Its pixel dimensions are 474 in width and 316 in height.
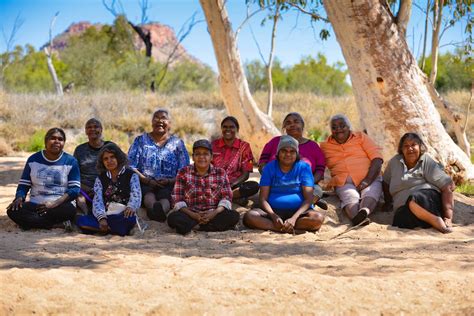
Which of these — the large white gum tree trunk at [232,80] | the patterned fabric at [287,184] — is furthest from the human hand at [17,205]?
the large white gum tree trunk at [232,80]

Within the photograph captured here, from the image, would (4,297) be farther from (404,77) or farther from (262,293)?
(404,77)

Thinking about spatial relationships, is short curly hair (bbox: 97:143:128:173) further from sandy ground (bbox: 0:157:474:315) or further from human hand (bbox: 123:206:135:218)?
sandy ground (bbox: 0:157:474:315)

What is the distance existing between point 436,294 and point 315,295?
0.81m

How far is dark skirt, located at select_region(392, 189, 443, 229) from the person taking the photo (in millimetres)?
6223

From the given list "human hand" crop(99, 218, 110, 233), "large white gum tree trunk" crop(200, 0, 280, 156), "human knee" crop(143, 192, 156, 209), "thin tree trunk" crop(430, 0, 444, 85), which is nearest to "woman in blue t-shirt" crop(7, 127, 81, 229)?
Result: "human hand" crop(99, 218, 110, 233)

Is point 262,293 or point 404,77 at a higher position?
point 404,77

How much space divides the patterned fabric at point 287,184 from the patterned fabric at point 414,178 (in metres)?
1.02

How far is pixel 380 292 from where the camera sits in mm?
3906

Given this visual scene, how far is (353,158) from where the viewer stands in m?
7.02

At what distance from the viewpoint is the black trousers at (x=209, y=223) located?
238 inches

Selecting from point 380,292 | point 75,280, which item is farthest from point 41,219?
point 380,292

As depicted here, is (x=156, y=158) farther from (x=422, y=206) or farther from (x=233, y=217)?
(x=422, y=206)

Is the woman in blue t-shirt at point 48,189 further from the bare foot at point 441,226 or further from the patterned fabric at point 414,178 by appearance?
the bare foot at point 441,226

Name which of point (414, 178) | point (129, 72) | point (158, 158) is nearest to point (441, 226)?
point (414, 178)
